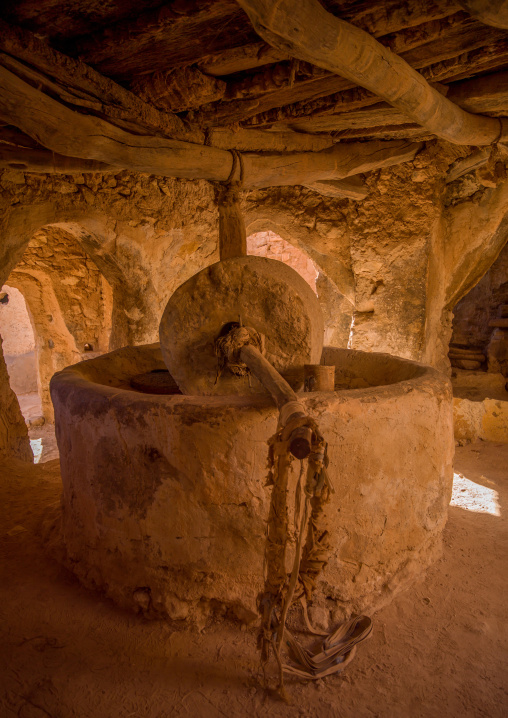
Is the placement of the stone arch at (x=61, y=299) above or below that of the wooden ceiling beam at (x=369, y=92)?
below

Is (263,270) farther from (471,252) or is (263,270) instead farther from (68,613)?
(471,252)

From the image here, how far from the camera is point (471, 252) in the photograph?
546 cm

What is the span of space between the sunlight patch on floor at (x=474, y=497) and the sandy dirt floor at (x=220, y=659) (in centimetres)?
82

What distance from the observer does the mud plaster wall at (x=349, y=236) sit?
489 cm

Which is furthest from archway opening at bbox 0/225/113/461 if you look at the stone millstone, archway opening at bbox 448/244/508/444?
archway opening at bbox 448/244/508/444

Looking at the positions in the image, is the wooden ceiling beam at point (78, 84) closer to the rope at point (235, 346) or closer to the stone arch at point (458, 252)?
the rope at point (235, 346)

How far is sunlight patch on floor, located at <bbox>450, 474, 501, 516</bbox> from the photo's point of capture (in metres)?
3.31

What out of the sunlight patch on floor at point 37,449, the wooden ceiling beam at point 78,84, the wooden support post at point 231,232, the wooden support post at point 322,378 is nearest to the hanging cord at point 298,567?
the wooden support post at point 322,378

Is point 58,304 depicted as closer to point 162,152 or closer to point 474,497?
point 162,152

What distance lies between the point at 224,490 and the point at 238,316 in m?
1.04

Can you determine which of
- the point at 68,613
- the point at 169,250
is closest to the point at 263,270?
the point at 68,613

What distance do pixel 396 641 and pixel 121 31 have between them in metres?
3.28

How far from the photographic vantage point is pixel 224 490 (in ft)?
6.37

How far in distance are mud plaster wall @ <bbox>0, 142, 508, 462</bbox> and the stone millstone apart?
264 centimetres
